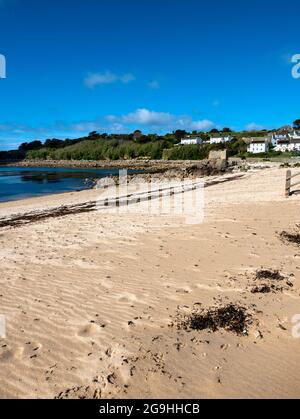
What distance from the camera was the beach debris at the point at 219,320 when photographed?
4324mm

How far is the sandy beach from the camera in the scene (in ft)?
11.3

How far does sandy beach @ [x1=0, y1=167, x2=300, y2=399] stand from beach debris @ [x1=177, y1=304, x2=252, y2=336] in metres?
0.08

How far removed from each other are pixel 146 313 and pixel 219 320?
1099mm

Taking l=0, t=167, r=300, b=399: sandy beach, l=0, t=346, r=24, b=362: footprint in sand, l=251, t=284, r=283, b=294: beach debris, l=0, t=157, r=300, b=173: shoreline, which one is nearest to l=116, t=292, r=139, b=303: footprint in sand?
l=0, t=167, r=300, b=399: sandy beach

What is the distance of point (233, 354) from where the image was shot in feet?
12.5

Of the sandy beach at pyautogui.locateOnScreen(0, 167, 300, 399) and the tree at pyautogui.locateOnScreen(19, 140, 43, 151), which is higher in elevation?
the tree at pyautogui.locateOnScreen(19, 140, 43, 151)

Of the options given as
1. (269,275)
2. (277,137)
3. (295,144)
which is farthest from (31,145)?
(269,275)

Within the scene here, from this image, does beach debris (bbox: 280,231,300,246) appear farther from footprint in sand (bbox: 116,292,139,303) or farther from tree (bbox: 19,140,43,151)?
tree (bbox: 19,140,43,151)

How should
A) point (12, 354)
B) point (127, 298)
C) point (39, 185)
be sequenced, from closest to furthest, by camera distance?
1. point (12, 354)
2. point (127, 298)
3. point (39, 185)

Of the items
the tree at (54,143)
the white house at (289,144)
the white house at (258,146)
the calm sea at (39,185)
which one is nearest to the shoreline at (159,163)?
the calm sea at (39,185)

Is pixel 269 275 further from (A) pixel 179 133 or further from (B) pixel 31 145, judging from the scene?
(B) pixel 31 145

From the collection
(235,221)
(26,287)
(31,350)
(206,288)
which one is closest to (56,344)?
(31,350)

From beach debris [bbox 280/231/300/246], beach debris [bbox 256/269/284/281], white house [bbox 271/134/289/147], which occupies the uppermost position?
white house [bbox 271/134/289/147]

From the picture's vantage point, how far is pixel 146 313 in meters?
4.81
